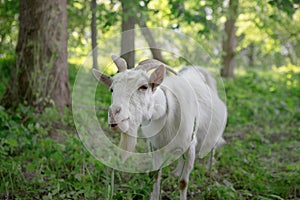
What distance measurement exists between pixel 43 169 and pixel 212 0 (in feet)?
9.10

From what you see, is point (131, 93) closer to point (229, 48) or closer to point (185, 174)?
point (185, 174)

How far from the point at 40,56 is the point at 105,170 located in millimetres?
2195

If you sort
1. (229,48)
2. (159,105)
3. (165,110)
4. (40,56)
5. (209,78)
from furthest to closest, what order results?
(229,48), (40,56), (209,78), (165,110), (159,105)

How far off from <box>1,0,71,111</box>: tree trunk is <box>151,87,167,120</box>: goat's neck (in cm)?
252

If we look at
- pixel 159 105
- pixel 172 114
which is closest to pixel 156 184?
pixel 172 114

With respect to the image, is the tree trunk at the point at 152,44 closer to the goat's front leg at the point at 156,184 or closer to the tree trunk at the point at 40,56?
the goat's front leg at the point at 156,184

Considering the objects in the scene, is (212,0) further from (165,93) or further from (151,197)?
(151,197)

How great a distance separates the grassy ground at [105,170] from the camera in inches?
123

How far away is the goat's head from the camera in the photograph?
217 cm

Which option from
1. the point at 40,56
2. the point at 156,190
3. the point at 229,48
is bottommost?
the point at 156,190

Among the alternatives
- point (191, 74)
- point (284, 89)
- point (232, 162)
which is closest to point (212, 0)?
point (191, 74)

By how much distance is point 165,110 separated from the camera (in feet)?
9.08

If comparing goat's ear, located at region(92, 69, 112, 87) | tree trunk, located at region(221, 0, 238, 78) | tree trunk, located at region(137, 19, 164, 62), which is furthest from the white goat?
tree trunk, located at region(221, 0, 238, 78)

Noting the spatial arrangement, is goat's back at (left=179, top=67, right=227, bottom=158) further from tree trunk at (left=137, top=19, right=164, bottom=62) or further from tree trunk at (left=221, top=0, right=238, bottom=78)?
tree trunk at (left=221, top=0, right=238, bottom=78)
